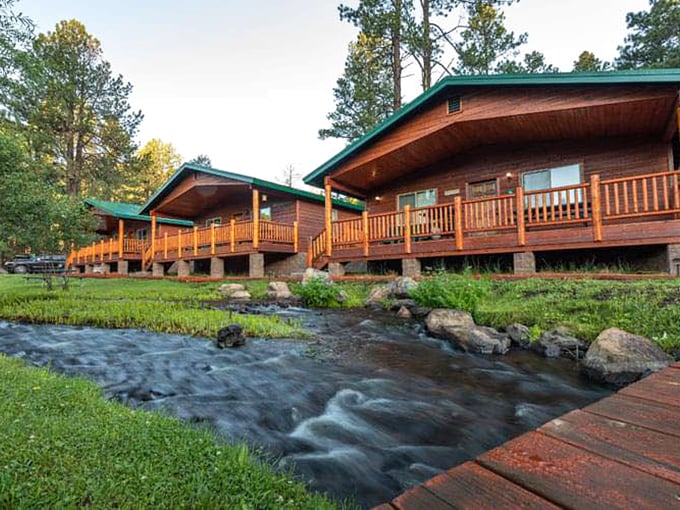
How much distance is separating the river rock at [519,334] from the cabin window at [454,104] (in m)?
6.78

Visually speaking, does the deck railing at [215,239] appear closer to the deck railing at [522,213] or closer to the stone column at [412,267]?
the deck railing at [522,213]

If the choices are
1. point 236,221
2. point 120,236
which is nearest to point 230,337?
point 236,221

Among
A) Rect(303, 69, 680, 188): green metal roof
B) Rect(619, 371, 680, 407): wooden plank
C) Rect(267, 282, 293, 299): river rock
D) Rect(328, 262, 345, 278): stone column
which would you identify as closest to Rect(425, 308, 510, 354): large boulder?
Rect(619, 371, 680, 407): wooden plank

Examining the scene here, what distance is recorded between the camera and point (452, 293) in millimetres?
6758

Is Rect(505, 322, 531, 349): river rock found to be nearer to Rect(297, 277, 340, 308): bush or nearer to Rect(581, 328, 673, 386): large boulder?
Rect(581, 328, 673, 386): large boulder

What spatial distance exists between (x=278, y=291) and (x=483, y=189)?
7.60 meters

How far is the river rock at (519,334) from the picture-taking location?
16.6 feet

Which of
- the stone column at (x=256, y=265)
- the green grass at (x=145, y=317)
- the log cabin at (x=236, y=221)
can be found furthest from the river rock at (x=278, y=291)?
the stone column at (x=256, y=265)

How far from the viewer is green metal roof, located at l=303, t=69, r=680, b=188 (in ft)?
23.0

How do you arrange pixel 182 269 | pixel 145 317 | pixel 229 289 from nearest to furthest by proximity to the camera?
1. pixel 145 317
2. pixel 229 289
3. pixel 182 269

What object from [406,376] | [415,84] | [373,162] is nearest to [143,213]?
[373,162]

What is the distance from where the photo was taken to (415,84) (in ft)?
66.9

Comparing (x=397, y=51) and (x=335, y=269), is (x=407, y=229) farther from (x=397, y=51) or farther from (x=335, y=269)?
(x=397, y=51)

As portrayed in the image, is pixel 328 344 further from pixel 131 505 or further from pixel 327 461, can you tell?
pixel 131 505
